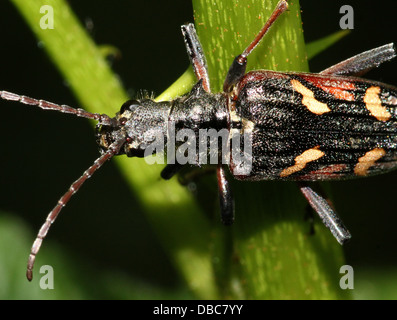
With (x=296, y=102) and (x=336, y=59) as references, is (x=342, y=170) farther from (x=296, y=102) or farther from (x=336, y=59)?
(x=336, y=59)

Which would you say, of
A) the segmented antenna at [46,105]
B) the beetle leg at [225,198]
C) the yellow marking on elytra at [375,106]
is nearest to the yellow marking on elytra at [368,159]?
the yellow marking on elytra at [375,106]

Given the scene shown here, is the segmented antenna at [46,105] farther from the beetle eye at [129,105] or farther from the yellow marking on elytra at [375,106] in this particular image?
the yellow marking on elytra at [375,106]

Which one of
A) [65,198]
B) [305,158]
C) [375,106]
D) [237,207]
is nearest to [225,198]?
[237,207]

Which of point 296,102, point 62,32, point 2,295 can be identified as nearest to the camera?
point 62,32

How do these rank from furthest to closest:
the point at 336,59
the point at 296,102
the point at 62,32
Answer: the point at 336,59 < the point at 296,102 < the point at 62,32

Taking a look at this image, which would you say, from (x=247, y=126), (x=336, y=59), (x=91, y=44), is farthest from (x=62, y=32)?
(x=336, y=59)

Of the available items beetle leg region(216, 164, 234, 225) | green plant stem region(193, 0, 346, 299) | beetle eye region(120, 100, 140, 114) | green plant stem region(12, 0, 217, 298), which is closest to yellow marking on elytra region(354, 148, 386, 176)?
green plant stem region(193, 0, 346, 299)
